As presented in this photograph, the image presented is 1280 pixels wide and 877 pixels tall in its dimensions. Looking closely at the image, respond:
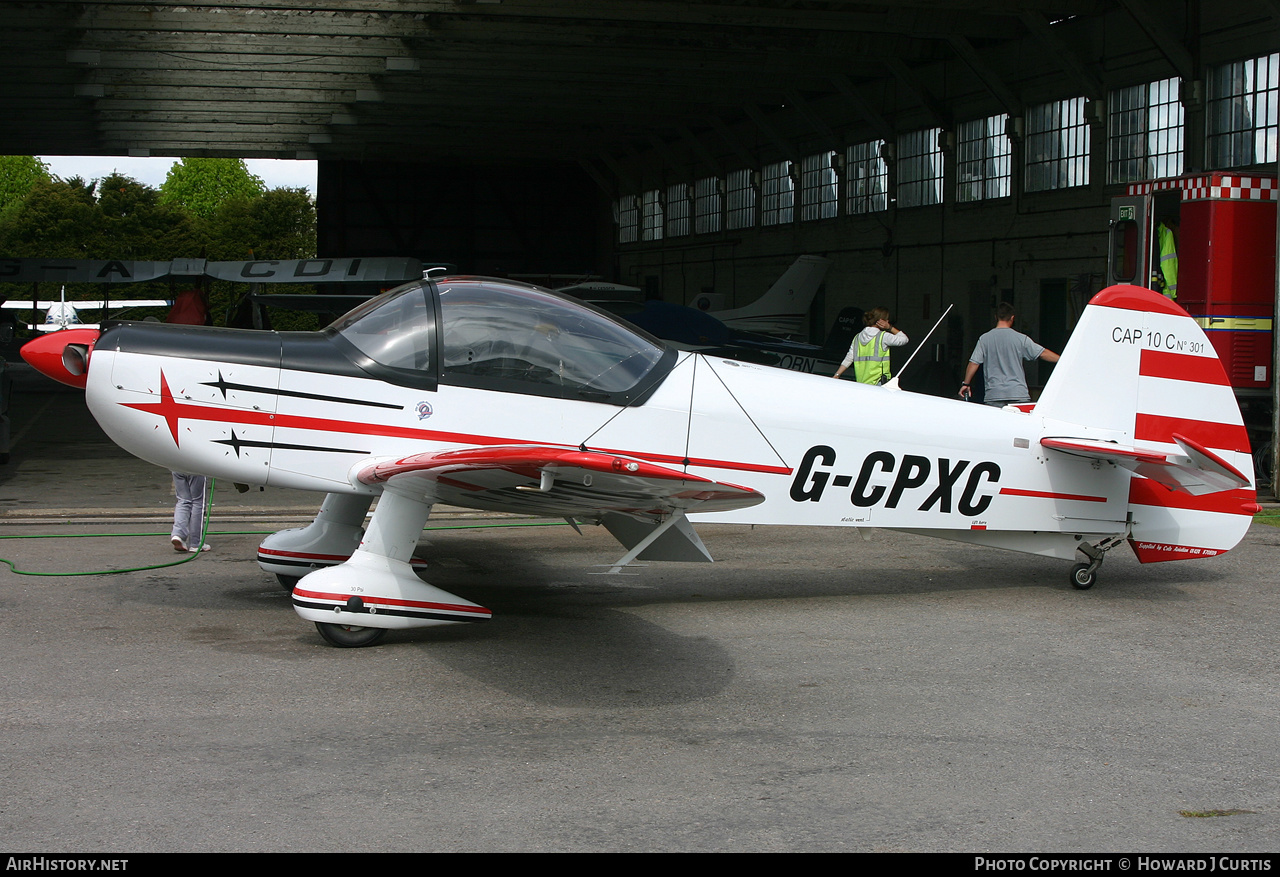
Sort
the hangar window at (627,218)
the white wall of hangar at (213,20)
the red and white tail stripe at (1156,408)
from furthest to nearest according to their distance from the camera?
the hangar window at (627,218), the white wall of hangar at (213,20), the red and white tail stripe at (1156,408)

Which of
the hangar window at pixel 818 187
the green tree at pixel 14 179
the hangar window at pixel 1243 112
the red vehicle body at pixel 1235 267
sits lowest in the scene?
the red vehicle body at pixel 1235 267

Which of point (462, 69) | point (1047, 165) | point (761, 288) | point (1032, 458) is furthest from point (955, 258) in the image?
point (1032, 458)

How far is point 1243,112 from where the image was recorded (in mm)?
14336

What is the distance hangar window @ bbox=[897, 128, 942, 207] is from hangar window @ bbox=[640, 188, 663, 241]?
561 inches

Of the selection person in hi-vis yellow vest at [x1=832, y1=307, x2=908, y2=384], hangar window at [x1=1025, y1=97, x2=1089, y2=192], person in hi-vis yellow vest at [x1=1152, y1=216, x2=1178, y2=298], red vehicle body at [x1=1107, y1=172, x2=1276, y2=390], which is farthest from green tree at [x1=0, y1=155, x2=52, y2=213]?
red vehicle body at [x1=1107, y1=172, x2=1276, y2=390]

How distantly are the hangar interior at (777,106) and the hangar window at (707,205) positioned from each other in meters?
0.11

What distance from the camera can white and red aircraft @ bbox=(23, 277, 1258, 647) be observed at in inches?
226

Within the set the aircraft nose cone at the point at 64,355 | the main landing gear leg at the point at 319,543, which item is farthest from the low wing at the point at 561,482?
the aircraft nose cone at the point at 64,355

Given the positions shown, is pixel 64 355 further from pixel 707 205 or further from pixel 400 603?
pixel 707 205

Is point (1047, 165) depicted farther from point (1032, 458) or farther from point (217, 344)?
point (217, 344)

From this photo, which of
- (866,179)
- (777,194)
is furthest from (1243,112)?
(777,194)

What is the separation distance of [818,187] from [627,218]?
44.9 feet

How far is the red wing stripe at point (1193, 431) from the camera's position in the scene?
7.22 meters

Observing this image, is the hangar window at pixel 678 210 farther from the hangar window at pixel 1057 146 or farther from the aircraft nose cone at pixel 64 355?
the aircraft nose cone at pixel 64 355
